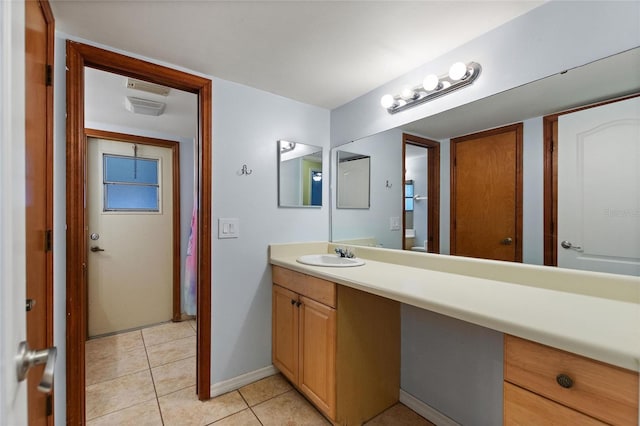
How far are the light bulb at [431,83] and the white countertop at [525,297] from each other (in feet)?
3.15

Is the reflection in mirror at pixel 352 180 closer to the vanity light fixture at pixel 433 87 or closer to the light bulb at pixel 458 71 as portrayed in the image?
the vanity light fixture at pixel 433 87

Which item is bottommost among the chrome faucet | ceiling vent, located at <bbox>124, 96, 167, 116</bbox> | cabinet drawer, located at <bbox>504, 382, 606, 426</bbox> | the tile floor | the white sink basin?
the tile floor

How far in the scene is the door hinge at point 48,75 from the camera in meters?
1.20

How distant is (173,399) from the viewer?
1812mm

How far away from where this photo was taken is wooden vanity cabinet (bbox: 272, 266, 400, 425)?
1510 mm

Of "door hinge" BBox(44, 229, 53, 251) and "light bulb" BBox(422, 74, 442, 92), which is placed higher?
"light bulb" BBox(422, 74, 442, 92)

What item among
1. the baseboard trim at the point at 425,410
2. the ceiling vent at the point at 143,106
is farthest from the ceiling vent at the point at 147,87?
the baseboard trim at the point at 425,410

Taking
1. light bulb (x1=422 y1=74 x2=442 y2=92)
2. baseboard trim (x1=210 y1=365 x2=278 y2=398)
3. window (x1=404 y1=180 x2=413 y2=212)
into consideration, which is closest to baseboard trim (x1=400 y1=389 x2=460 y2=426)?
baseboard trim (x1=210 y1=365 x2=278 y2=398)

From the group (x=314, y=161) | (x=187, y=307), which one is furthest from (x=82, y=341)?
(x=314, y=161)

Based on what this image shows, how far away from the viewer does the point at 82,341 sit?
1.47m

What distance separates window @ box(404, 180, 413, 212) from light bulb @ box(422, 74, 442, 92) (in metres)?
0.57

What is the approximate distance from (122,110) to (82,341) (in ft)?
6.10

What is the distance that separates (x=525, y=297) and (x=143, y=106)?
277 centimetres

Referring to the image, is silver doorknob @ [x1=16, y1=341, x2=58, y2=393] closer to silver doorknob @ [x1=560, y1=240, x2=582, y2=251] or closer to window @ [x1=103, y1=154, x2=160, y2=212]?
silver doorknob @ [x1=560, y1=240, x2=582, y2=251]
